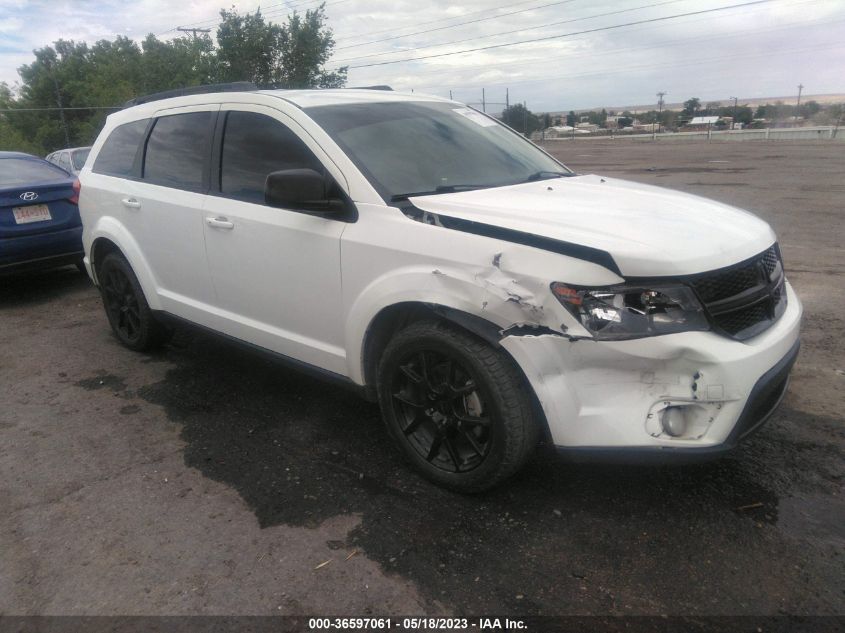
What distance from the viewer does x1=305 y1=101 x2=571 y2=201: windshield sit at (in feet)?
10.8

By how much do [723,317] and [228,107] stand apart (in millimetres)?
3018

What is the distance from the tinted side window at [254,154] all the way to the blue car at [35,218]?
365 centimetres

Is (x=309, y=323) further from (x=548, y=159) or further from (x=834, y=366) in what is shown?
(x=834, y=366)

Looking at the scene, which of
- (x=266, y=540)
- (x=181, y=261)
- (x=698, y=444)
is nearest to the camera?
(x=698, y=444)

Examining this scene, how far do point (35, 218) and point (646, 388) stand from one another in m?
6.70

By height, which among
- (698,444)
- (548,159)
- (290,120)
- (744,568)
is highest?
(290,120)

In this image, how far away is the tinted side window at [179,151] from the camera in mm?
4105

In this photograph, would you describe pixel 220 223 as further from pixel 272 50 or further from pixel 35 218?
pixel 272 50

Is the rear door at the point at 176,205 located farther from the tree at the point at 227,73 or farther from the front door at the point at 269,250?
Answer: the tree at the point at 227,73

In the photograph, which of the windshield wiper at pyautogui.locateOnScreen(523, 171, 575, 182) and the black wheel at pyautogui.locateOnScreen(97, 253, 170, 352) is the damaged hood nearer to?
the windshield wiper at pyautogui.locateOnScreen(523, 171, 575, 182)

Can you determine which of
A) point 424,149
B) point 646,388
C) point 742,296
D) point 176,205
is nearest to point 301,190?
point 424,149

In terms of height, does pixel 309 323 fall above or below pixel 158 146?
below

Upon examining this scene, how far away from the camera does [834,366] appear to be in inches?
171

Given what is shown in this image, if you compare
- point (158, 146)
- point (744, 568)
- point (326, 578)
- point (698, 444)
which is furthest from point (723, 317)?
point (158, 146)
